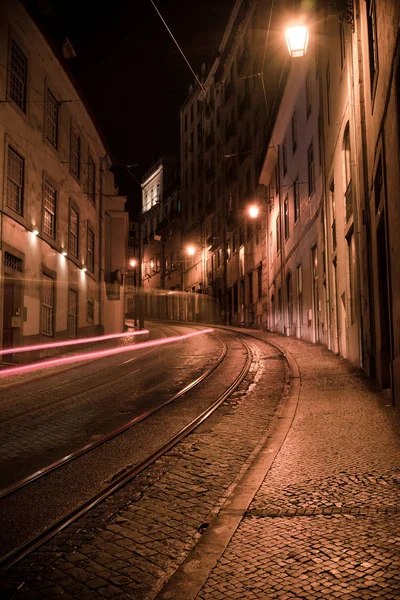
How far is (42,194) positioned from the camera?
20.9 m

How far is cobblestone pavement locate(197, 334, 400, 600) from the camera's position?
3.64 m

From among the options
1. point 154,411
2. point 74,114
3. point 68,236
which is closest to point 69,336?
point 68,236

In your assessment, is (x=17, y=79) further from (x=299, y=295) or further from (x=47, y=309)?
(x=299, y=295)

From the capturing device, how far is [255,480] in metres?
5.84

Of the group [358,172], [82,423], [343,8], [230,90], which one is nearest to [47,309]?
[358,172]

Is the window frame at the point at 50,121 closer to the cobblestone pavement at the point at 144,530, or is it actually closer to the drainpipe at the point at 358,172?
the drainpipe at the point at 358,172

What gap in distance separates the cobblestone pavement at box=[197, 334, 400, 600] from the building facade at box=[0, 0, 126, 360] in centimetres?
1282

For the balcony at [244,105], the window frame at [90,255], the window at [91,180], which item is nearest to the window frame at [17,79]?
the window at [91,180]

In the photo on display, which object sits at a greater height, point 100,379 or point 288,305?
point 288,305

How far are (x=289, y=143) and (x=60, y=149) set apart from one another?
1001 centimetres

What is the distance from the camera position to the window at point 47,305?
21094 mm

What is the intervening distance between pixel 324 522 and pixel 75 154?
76.5 feet

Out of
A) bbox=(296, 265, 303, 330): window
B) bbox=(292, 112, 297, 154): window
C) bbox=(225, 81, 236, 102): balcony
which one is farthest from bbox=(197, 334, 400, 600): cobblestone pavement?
bbox=(225, 81, 236, 102): balcony

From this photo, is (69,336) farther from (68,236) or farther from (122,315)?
(122,315)
